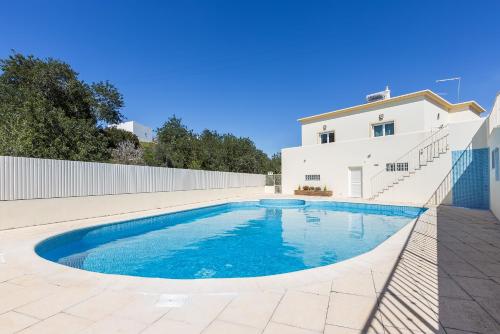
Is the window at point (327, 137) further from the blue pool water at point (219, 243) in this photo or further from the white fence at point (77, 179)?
the white fence at point (77, 179)

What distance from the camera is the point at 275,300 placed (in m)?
2.70

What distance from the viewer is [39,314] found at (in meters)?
2.46

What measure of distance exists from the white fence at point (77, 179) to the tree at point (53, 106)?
6.79 m

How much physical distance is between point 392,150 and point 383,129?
99.0 inches

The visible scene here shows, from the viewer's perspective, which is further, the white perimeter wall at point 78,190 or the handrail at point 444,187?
the handrail at point 444,187

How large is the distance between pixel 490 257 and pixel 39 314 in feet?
20.4

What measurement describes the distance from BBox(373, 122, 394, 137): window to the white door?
110 inches

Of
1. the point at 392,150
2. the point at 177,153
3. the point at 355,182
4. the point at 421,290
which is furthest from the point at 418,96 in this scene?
the point at 177,153

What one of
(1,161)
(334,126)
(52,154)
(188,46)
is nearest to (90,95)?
(52,154)

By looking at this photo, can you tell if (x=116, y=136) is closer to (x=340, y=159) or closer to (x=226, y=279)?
(x=340, y=159)

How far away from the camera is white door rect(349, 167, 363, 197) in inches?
619

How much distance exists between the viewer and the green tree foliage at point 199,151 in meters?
22.2

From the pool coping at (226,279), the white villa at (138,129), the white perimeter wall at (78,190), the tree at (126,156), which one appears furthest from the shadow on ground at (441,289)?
the white villa at (138,129)

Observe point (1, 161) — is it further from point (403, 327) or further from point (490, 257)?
point (490, 257)
